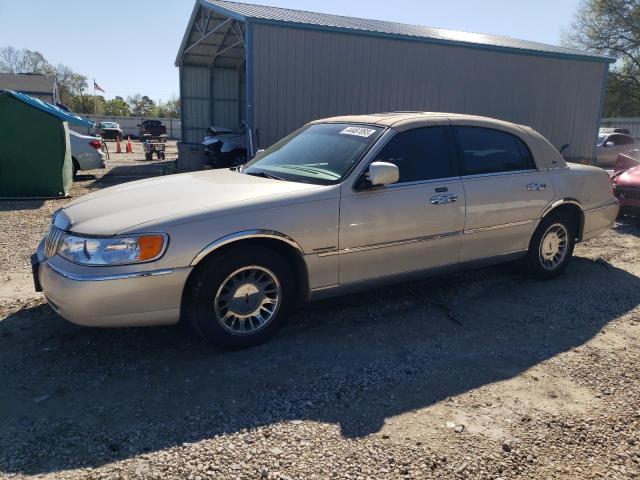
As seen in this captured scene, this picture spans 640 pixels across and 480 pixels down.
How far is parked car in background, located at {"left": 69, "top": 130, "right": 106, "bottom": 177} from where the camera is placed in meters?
13.5

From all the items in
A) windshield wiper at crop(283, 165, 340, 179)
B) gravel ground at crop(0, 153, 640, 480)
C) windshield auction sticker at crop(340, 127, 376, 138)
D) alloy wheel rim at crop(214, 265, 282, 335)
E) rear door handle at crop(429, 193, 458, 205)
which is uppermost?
windshield auction sticker at crop(340, 127, 376, 138)

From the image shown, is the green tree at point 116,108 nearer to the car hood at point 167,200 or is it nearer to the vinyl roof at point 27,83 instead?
the vinyl roof at point 27,83

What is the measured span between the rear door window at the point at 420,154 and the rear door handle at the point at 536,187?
983 millimetres

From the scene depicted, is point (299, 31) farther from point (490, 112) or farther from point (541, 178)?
point (541, 178)

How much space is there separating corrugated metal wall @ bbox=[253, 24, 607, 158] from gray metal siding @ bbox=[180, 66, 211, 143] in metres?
9.07

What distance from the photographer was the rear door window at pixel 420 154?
429 centimetres

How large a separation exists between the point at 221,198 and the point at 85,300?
1.10 metres

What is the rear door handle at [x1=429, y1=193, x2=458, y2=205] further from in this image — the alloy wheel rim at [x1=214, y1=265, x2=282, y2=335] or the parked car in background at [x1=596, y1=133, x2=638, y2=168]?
the parked car in background at [x1=596, y1=133, x2=638, y2=168]

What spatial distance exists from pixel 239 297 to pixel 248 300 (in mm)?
74

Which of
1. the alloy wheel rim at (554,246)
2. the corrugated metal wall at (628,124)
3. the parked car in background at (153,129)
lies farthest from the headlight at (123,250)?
the parked car in background at (153,129)

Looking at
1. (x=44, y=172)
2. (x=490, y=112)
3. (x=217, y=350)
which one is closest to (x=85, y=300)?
(x=217, y=350)

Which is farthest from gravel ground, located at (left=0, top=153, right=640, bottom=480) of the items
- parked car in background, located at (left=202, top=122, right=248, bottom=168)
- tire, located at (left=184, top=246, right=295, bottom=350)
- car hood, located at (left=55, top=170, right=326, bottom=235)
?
parked car in background, located at (left=202, top=122, right=248, bottom=168)

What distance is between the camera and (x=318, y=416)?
2.97 m

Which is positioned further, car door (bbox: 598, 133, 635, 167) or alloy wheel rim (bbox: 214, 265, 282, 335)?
car door (bbox: 598, 133, 635, 167)
